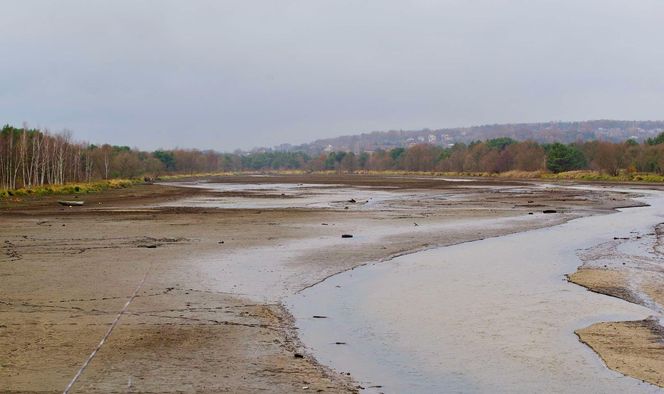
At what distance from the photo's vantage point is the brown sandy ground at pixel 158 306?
899cm

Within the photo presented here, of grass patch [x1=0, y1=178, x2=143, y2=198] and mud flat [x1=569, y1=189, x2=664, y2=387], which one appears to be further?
grass patch [x1=0, y1=178, x2=143, y2=198]

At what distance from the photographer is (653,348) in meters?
10.8

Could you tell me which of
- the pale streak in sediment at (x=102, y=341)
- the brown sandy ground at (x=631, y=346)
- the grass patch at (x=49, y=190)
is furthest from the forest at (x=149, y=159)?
the brown sandy ground at (x=631, y=346)

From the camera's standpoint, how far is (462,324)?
12.8 metres

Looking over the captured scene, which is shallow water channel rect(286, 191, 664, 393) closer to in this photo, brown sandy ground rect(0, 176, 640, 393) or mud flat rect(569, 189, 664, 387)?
mud flat rect(569, 189, 664, 387)

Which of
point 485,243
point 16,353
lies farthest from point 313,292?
point 485,243

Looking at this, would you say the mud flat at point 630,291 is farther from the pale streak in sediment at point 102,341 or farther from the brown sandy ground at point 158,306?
the pale streak in sediment at point 102,341

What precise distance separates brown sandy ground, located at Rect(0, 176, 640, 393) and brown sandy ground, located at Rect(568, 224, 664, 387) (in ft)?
14.1

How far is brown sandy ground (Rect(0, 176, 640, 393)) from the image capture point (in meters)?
8.99

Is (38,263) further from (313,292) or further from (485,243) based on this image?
(485,243)

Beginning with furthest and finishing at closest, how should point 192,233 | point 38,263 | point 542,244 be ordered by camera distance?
point 192,233 < point 542,244 < point 38,263

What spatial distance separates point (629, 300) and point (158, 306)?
9.99 metres

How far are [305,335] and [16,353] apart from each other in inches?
175

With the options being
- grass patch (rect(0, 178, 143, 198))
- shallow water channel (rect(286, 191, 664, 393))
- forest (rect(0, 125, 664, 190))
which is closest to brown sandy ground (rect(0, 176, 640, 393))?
A: shallow water channel (rect(286, 191, 664, 393))
